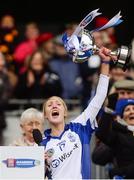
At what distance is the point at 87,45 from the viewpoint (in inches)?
365

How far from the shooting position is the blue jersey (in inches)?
364

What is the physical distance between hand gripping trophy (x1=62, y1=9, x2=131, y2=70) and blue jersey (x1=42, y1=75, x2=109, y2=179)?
1.05 feet

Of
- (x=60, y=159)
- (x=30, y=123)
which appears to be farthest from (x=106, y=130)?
(x=60, y=159)

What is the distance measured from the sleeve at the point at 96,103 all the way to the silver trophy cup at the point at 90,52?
0.91 feet

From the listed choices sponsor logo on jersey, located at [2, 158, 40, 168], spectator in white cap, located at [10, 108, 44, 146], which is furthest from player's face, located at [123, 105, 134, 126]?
sponsor logo on jersey, located at [2, 158, 40, 168]

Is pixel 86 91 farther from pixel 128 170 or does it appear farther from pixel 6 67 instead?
pixel 128 170

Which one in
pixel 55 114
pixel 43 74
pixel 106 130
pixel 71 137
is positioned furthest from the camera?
pixel 43 74

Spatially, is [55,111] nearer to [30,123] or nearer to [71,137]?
[71,137]

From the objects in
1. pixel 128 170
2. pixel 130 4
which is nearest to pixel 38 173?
pixel 128 170

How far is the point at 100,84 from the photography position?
31.0ft

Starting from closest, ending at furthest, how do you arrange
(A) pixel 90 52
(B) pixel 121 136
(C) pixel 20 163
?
1. (C) pixel 20 163
2. (A) pixel 90 52
3. (B) pixel 121 136

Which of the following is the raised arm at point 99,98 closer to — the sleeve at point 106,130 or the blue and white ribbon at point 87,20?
the blue and white ribbon at point 87,20

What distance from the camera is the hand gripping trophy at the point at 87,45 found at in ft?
30.3

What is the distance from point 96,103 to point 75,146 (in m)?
0.48
